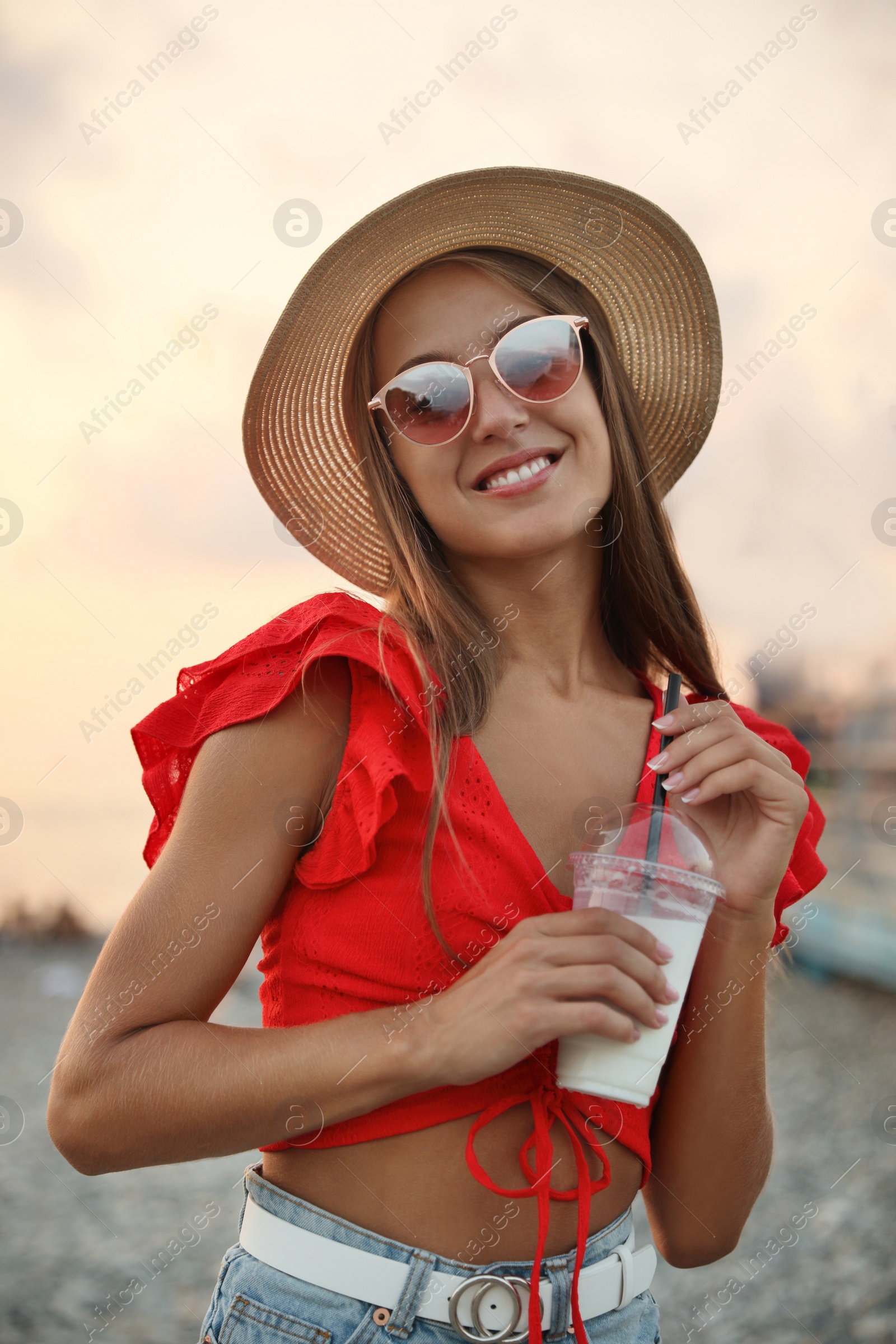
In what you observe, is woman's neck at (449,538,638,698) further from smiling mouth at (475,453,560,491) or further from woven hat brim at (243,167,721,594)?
woven hat brim at (243,167,721,594)

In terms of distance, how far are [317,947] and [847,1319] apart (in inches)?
328

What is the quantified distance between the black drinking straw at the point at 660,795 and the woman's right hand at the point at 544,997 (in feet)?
0.44

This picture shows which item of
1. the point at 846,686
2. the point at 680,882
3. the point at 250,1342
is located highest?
the point at 846,686

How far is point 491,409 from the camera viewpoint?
1.87 m

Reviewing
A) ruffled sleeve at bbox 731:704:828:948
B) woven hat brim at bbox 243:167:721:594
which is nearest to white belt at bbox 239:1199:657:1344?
ruffled sleeve at bbox 731:704:828:948

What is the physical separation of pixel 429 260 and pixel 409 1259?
1854mm

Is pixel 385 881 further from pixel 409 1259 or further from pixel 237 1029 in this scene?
pixel 409 1259

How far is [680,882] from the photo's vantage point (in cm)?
143

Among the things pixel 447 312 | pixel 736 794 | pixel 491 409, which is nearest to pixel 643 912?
pixel 736 794

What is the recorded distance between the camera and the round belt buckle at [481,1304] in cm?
137

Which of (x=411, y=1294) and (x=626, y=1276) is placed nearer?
(x=411, y=1294)

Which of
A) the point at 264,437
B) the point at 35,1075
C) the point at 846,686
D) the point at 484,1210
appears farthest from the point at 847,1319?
the point at 35,1075

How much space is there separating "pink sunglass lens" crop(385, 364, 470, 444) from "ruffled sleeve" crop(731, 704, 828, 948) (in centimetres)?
81

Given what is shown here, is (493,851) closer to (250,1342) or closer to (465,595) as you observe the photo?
Result: (465,595)
